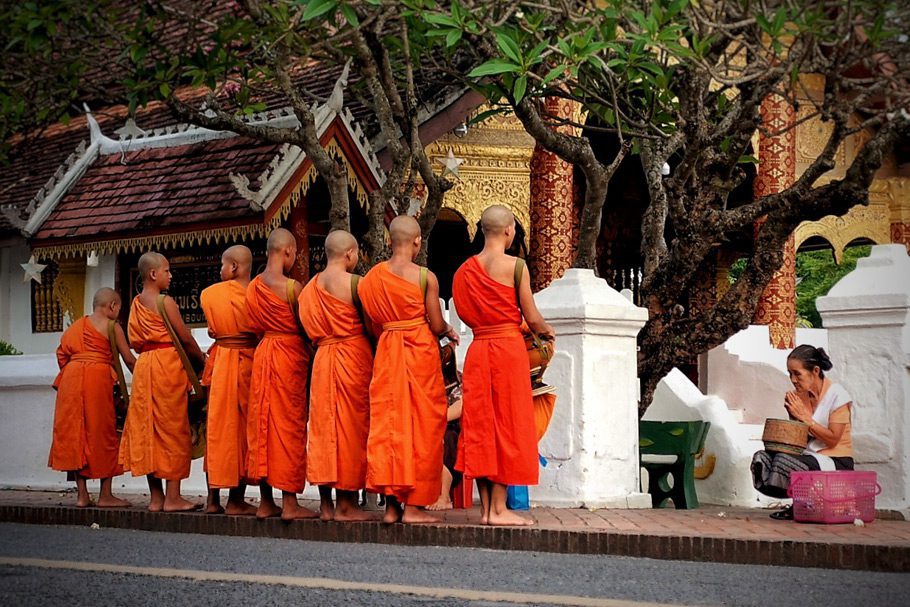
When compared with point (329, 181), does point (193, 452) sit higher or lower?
lower

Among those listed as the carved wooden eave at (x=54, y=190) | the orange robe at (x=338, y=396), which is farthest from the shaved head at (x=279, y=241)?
the carved wooden eave at (x=54, y=190)

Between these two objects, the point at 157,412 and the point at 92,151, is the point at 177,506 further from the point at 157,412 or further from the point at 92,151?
the point at 92,151

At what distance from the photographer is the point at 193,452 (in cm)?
954

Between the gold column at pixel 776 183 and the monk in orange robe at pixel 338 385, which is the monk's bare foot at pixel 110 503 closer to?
the monk in orange robe at pixel 338 385

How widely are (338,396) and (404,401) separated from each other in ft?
1.61

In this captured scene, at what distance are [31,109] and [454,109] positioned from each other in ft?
13.6

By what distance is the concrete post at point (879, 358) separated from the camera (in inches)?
342

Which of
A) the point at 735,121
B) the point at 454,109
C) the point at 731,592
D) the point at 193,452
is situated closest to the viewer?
the point at 731,592

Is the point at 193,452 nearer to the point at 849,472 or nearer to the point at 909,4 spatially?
the point at 849,472

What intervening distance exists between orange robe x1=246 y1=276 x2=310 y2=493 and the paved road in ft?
3.07

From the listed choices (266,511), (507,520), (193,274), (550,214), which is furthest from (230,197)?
(507,520)

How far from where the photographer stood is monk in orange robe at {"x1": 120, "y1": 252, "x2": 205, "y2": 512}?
9.38 metres

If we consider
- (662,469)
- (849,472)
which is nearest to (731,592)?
(849,472)

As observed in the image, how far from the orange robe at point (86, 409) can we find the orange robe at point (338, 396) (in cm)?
227
